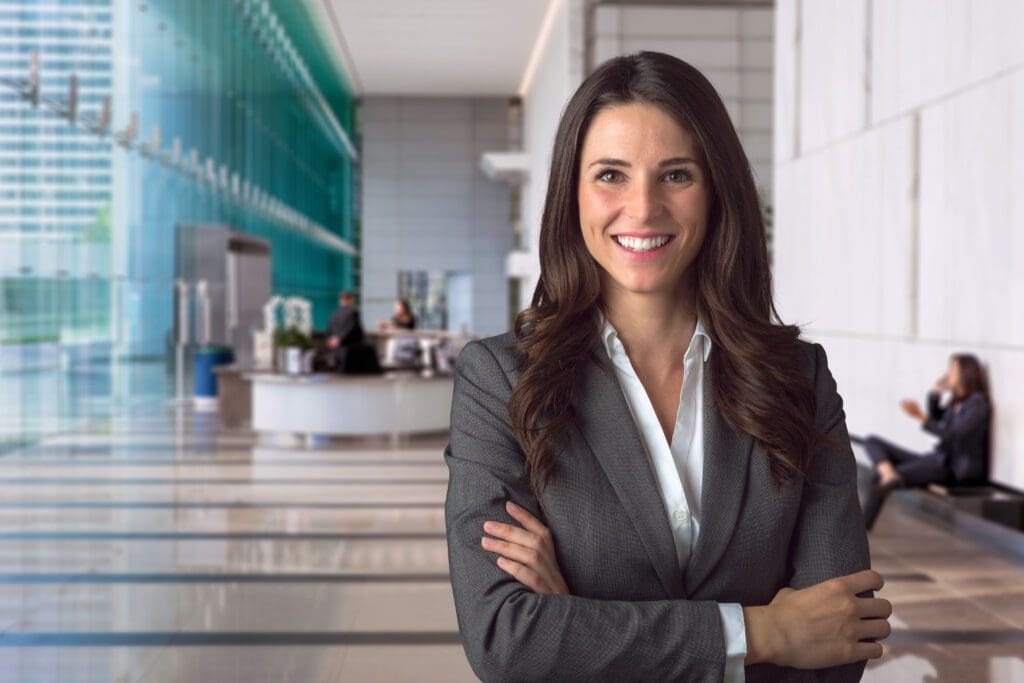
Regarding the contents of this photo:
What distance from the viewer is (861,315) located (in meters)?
10.7

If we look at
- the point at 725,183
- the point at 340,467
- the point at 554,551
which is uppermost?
the point at 725,183

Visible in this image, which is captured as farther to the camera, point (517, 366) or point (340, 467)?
point (340, 467)

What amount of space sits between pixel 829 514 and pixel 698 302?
0.40 meters

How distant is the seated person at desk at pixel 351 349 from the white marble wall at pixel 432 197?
23.8 m

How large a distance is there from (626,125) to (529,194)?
2866 centimetres

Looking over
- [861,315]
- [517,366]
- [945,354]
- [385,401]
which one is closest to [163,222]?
[385,401]

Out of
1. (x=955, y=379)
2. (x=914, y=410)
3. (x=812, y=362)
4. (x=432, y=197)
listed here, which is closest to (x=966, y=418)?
(x=955, y=379)

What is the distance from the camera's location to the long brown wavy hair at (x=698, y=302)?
193 cm

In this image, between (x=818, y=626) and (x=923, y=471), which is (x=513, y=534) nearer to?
(x=818, y=626)

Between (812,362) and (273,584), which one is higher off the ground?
(812,362)

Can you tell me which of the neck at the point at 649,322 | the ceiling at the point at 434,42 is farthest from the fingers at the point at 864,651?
the ceiling at the point at 434,42

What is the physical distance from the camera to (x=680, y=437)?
2002 mm

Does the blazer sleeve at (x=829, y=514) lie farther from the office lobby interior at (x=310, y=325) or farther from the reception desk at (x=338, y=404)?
the reception desk at (x=338, y=404)

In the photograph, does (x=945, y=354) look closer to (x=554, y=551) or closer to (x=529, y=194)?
(x=554, y=551)
